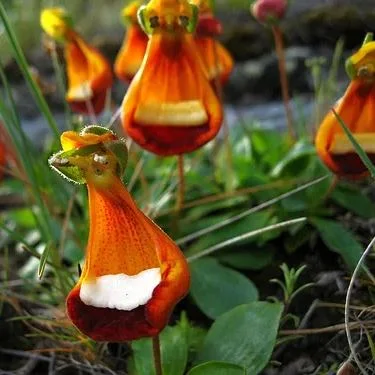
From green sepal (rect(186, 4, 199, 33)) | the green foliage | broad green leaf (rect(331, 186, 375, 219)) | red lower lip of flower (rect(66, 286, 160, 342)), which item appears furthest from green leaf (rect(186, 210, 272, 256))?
red lower lip of flower (rect(66, 286, 160, 342))

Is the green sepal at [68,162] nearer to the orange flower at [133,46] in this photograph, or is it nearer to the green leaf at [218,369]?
the green leaf at [218,369]

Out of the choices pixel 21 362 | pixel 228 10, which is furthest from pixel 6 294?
pixel 228 10

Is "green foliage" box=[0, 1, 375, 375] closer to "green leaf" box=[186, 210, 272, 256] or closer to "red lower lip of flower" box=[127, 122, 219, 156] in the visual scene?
"green leaf" box=[186, 210, 272, 256]

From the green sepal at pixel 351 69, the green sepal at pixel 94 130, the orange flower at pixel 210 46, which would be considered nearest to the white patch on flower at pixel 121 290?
the green sepal at pixel 94 130

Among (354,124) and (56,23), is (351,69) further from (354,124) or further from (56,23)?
(56,23)

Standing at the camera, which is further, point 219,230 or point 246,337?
point 219,230

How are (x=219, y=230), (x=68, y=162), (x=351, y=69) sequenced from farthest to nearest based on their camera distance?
(x=219, y=230) → (x=351, y=69) → (x=68, y=162)

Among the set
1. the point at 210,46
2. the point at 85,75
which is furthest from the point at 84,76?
the point at 210,46
